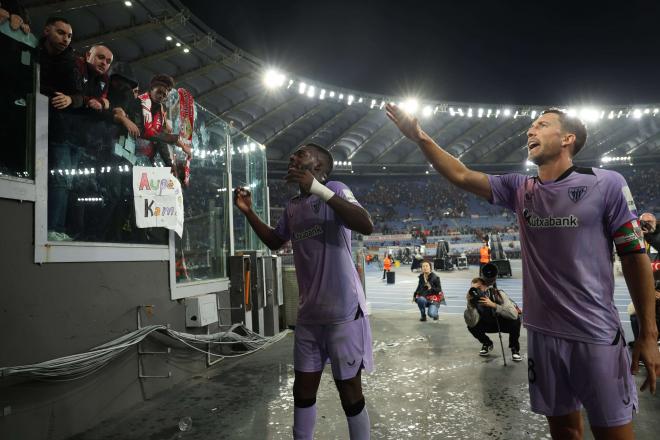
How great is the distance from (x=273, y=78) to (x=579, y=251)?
2103 cm

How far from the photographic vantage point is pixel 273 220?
28203mm

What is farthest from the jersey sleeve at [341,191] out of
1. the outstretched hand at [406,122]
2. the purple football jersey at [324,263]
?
the outstretched hand at [406,122]

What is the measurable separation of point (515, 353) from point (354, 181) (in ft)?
126

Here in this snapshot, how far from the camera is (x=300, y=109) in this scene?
1088 inches

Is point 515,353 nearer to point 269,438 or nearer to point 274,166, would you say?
point 269,438

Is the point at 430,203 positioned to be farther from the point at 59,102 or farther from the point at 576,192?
the point at 576,192

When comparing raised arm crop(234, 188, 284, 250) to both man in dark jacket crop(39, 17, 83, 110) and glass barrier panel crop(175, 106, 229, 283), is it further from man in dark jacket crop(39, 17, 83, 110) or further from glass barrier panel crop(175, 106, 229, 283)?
glass barrier panel crop(175, 106, 229, 283)

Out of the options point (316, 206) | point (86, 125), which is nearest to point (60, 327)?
point (86, 125)

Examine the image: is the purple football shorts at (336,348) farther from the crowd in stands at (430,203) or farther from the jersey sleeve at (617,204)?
the crowd in stands at (430,203)

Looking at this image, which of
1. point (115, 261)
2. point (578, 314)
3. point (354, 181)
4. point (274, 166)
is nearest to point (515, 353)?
point (578, 314)

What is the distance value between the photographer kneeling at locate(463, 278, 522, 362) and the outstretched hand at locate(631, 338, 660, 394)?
3702 millimetres

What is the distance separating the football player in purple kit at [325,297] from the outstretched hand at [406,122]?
0.50 metres

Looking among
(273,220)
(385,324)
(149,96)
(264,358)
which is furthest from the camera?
(273,220)

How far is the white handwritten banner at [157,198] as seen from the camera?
13.6 feet
